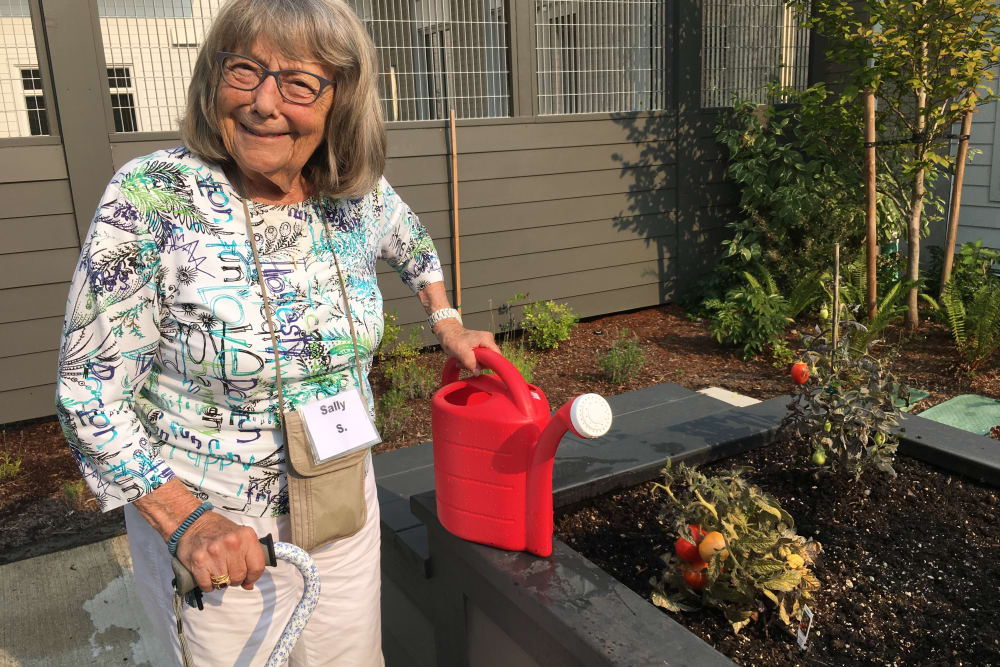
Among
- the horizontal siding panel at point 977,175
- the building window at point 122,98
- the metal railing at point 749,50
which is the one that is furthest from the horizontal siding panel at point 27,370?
the horizontal siding panel at point 977,175

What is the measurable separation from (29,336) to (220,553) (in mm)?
3852

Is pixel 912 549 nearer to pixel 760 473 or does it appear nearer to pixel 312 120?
pixel 760 473

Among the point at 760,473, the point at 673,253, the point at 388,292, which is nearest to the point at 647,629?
the point at 760,473

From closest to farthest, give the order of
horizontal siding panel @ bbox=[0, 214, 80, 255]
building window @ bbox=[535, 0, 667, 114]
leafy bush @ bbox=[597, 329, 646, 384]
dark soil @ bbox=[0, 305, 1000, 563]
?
dark soil @ bbox=[0, 305, 1000, 563]
horizontal siding panel @ bbox=[0, 214, 80, 255]
leafy bush @ bbox=[597, 329, 646, 384]
building window @ bbox=[535, 0, 667, 114]

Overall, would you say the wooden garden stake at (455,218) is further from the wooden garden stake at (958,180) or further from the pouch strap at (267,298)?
the pouch strap at (267,298)

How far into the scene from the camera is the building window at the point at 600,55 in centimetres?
571

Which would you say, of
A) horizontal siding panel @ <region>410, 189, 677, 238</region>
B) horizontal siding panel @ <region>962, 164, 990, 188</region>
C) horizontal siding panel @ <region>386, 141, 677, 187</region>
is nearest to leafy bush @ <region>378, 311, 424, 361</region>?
horizontal siding panel @ <region>410, 189, 677, 238</region>

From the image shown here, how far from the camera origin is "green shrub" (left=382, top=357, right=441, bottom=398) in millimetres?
4484

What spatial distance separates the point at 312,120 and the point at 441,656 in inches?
49.3

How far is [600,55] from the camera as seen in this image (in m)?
5.93

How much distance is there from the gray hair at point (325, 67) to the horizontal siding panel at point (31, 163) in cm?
341

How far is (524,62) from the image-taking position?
5469 mm

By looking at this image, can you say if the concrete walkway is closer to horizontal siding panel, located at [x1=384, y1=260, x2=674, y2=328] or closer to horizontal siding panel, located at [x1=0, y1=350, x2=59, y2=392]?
horizontal siding panel, located at [x1=0, y1=350, x2=59, y2=392]

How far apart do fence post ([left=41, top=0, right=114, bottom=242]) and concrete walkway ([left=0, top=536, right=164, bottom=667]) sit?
208 centimetres
